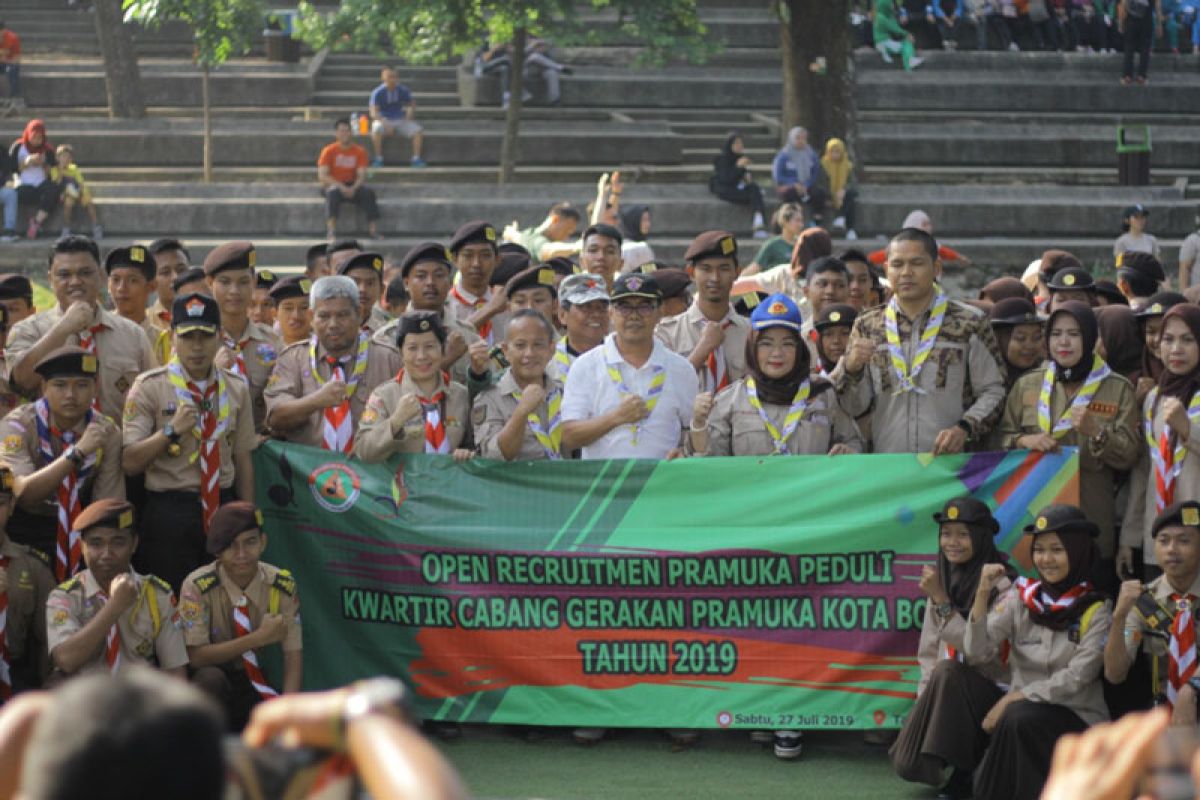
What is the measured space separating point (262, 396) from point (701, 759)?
9.89ft

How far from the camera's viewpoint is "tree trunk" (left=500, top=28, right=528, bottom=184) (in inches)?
854

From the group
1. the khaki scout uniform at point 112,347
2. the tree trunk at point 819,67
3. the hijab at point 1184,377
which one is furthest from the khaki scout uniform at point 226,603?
the tree trunk at point 819,67

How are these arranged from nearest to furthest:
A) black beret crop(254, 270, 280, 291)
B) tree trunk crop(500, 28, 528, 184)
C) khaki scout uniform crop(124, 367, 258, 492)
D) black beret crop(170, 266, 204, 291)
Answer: khaki scout uniform crop(124, 367, 258, 492) → black beret crop(170, 266, 204, 291) → black beret crop(254, 270, 280, 291) → tree trunk crop(500, 28, 528, 184)

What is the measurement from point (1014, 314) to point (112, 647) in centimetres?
474

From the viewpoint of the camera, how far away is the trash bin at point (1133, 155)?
2311 cm

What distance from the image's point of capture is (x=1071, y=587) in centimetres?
775

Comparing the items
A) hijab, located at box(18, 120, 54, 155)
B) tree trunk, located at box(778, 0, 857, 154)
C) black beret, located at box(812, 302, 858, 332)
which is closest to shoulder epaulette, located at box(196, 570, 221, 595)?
black beret, located at box(812, 302, 858, 332)

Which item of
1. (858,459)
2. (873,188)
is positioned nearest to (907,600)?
(858,459)

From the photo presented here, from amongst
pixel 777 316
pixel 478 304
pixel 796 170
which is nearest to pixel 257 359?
pixel 478 304

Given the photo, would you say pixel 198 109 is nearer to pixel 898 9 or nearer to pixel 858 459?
pixel 898 9

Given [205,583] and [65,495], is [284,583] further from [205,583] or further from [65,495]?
[65,495]

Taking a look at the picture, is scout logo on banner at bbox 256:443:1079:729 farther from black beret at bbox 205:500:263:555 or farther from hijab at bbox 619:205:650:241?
hijab at bbox 619:205:650:241

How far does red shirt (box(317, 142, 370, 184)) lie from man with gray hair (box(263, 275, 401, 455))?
11.9 meters

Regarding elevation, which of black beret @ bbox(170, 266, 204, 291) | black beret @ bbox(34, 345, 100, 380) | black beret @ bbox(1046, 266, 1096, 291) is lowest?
black beret @ bbox(1046, 266, 1096, 291)
